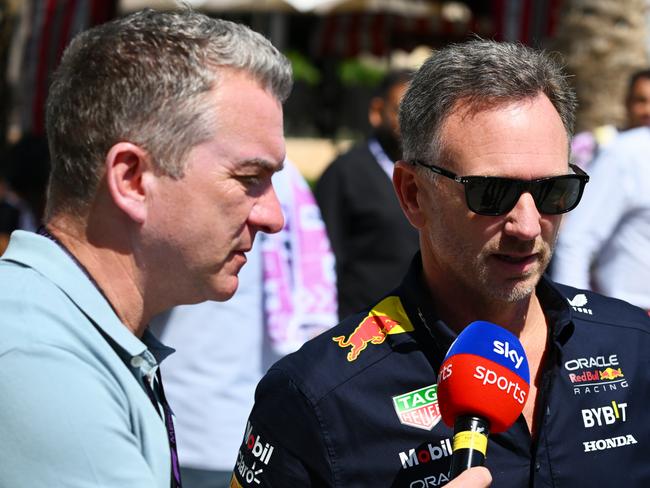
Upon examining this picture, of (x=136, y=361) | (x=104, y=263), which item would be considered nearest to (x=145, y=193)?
(x=104, y=263)

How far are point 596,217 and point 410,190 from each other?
2.62 metres

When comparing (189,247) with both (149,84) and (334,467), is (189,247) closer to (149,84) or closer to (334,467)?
(149,84)

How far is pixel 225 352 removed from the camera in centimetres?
411

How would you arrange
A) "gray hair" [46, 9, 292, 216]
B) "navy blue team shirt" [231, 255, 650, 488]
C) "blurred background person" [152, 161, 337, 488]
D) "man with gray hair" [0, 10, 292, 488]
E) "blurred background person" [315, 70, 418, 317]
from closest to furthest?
1. "man with gray hair" [0, 10, 292, 488]
2. "gray hair" [46, 9, 292, 216]
3. "navy blue team shirt" [231, 255, 650, 488]
4. "blurred background person" [152, 161, 337, 488]
5. "blurred background person" [315, 70, 418, 317]

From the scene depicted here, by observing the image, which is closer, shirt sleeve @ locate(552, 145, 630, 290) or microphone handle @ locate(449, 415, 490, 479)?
microphone handle @ locate(449, 415, 490, 479)

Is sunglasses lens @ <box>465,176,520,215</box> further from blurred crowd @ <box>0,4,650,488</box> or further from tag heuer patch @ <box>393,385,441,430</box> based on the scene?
blurred crowd @ <box>0,4,650,488</box>

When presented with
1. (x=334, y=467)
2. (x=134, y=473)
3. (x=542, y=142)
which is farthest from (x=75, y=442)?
(x=542, y=142)

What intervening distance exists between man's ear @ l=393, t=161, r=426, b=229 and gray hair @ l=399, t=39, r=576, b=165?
1.5 inches

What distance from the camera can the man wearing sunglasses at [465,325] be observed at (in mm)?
2361

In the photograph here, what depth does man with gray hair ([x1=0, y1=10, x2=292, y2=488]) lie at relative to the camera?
6.52 feet

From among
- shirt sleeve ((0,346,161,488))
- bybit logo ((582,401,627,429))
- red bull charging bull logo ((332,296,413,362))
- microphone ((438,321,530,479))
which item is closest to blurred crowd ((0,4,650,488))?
red bull charging bull logo ((332,296,413,362))

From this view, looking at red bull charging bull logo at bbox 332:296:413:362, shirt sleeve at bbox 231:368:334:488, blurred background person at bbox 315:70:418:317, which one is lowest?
blurred background person at bbox 315:70:418:317

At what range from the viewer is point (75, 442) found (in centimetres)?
178

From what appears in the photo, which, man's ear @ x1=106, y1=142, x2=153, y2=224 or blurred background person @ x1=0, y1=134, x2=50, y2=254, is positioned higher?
man's ear @ x1=106, y1=142, x2=153, y2=224
